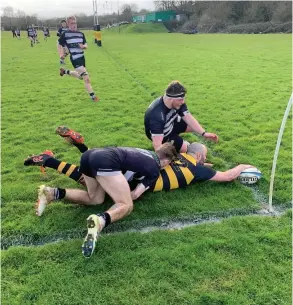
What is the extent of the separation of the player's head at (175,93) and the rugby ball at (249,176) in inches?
54.1

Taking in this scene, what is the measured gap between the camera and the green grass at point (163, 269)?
10.4 feet

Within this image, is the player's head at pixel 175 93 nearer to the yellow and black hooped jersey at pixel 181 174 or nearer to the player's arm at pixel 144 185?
the yellow and black hooped jersey at pixel 181 174

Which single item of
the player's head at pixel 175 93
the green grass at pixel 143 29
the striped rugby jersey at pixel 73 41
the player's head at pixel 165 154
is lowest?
the player's head at pixel 165 154

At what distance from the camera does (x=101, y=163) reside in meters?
4.05

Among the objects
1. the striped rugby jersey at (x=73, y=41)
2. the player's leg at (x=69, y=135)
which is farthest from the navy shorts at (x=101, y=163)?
the striped rugby jersey at (x=73, y=41)

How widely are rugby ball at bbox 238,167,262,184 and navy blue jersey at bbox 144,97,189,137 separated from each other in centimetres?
130

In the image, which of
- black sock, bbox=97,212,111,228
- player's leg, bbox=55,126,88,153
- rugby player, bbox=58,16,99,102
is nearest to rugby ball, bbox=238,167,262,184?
black sock, bbox=97,212,111,228

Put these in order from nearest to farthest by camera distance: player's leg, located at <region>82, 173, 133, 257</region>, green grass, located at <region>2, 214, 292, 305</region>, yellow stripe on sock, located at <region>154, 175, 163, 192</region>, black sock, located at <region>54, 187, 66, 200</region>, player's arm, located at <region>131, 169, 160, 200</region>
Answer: green grass, located at <region>2, 214, 292, 305</region> < player's leg, located at <region>82, 173, 133, 257</region> < player's arm, located at <region>131, 169, 160, 200</region> < black sock, located at <region>54, 187, 66, 200</region> < yellow stripe on sock, located at <region>154, 175, 163, 192</region>

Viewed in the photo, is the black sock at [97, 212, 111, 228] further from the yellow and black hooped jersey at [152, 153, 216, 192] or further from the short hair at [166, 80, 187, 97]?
the short hair at [166, 80, 187, 97]

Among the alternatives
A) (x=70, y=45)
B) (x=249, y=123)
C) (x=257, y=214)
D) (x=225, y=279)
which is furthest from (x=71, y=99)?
(x=225, y=279)

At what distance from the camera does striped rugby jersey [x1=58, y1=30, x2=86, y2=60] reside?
10266mm

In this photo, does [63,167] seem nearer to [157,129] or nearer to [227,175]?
[157,129]

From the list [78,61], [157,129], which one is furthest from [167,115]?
[78,61]

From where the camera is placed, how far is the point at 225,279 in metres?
3.33
